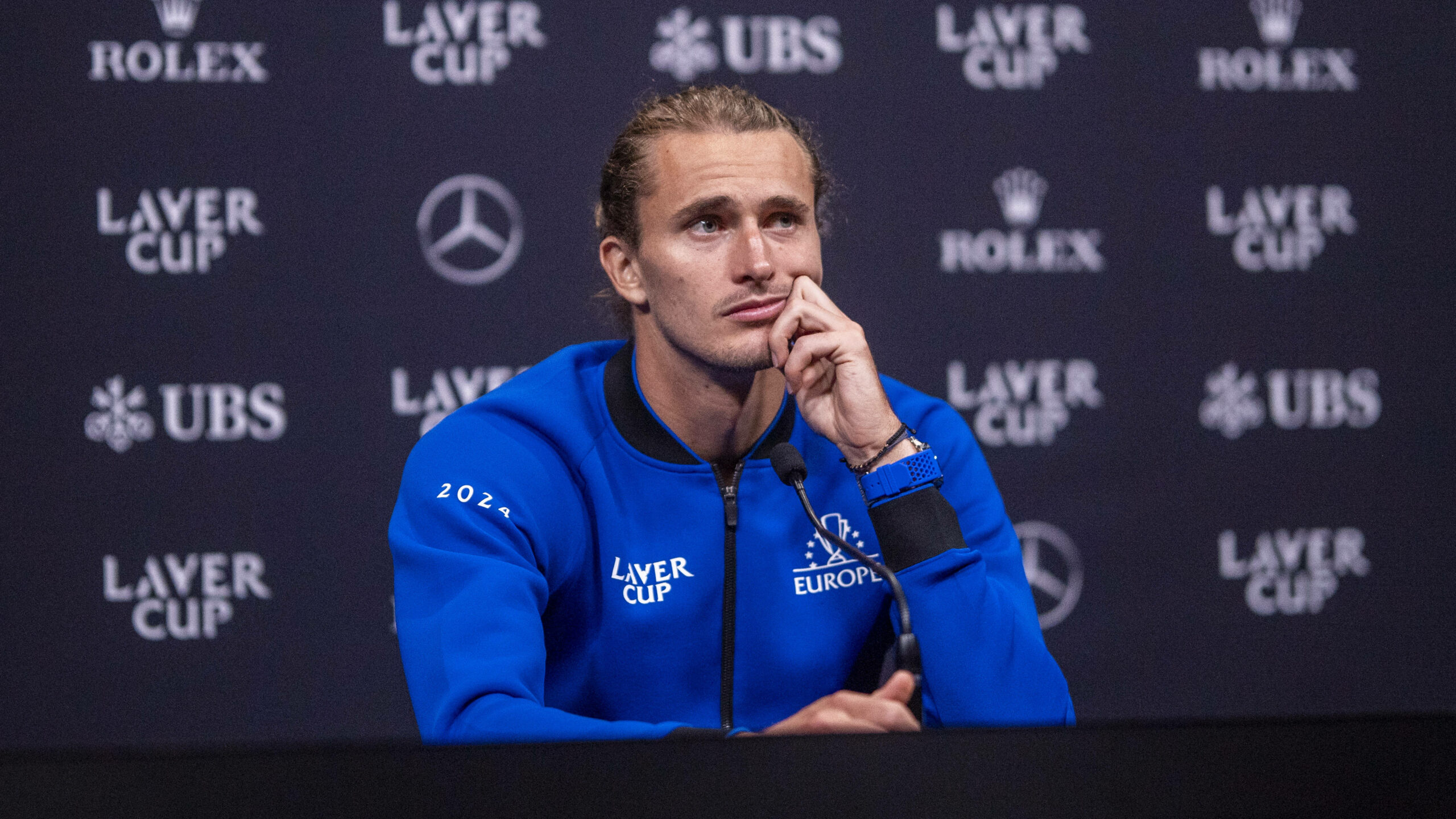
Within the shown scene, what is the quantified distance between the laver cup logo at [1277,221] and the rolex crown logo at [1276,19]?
315 mm

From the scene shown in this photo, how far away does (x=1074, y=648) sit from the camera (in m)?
2.40

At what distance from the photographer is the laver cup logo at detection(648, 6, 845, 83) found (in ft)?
7.54

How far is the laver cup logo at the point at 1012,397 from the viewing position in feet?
7.74

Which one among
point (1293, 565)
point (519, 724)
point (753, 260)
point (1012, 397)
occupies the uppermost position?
point (753, 260)

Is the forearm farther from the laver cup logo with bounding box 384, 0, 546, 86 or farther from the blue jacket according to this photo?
the laver cup logo with bounding box 384, 0, 546, 86

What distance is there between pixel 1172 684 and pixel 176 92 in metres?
2.38

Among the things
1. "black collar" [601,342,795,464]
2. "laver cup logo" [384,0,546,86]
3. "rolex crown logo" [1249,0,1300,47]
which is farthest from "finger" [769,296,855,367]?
"rolex crown logo" [1249,0,1300,47]

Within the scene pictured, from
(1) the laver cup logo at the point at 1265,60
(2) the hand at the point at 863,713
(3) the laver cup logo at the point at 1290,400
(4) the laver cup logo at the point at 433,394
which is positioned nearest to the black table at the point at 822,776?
(2) the hand at the point at 863,713

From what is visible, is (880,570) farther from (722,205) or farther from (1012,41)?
(1012,41)

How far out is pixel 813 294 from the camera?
1504mm

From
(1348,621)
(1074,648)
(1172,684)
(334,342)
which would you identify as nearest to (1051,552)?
(1074,648)

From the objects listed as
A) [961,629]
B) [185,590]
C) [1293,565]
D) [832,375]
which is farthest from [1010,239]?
[185,590]

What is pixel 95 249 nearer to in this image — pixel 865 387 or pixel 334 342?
pixel 334 342

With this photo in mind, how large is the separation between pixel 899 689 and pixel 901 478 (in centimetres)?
55
